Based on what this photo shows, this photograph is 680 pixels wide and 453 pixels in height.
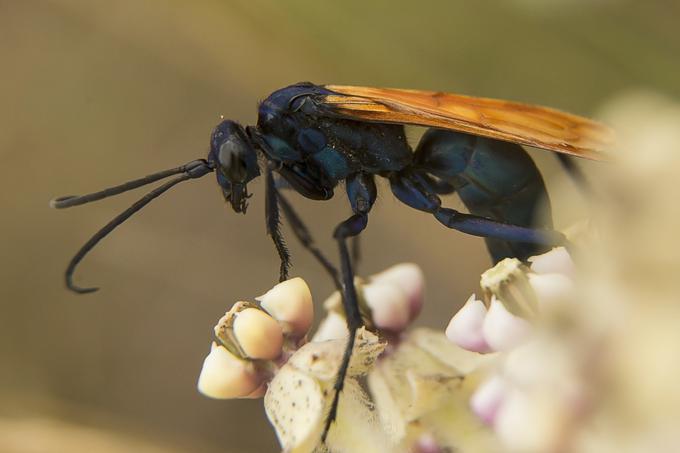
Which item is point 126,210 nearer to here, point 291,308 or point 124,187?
point 124,187

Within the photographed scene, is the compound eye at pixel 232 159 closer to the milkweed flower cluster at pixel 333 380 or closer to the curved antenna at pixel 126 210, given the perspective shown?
the curved antenna at pixel 126 210

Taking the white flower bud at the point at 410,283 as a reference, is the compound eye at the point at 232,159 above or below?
above

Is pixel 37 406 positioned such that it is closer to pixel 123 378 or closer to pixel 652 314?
pixel 123 378

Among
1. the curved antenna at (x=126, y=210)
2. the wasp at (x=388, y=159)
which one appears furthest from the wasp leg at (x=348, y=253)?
the curved antenna at (x=126, y=210)

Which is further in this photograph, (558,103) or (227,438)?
(227,438)

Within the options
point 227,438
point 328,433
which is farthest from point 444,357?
point 227,438

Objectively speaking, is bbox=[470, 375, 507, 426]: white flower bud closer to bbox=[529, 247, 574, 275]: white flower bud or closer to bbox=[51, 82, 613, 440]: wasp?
bbox=[529, 247, 574, 275]: white flower bud

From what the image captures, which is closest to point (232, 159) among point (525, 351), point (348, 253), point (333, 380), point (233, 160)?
point (233, 160)
